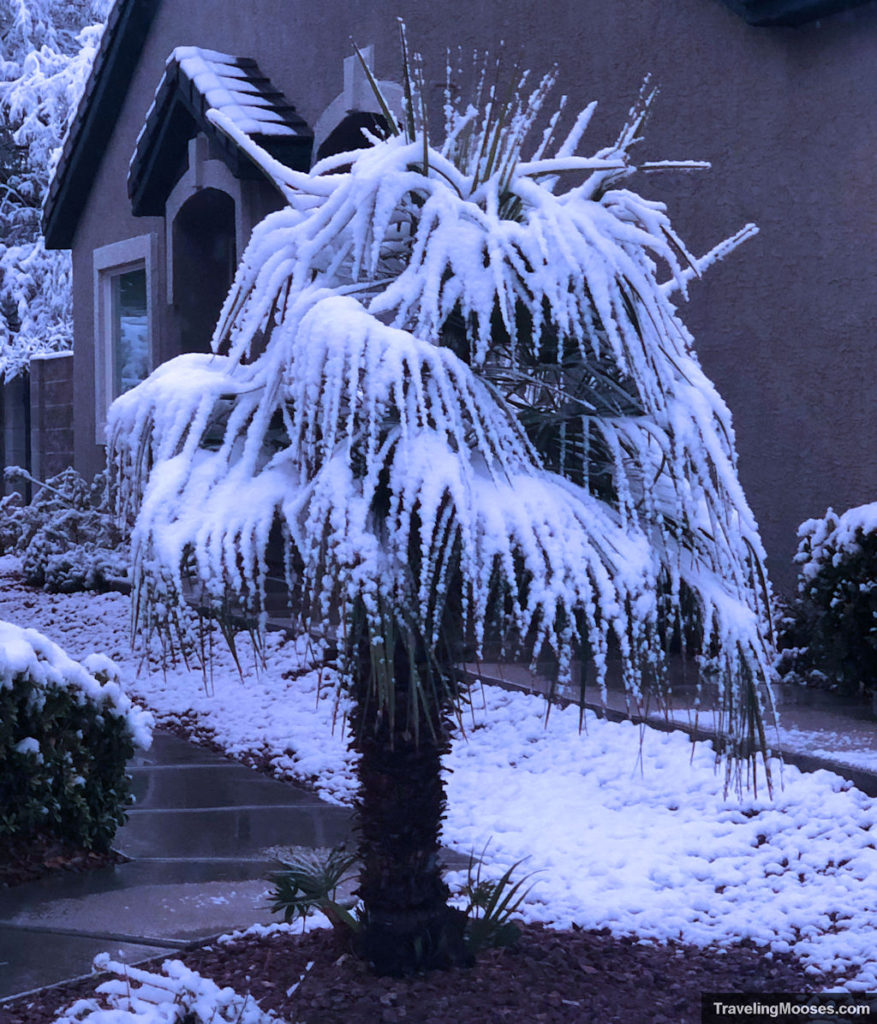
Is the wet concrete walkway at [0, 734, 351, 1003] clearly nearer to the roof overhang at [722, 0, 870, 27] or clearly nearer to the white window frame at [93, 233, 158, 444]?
the roof overhang at [722, 0, 870, 27]

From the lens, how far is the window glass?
13797 millimetres

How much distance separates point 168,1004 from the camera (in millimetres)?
3154

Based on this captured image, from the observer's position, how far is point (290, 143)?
1056 centimetres

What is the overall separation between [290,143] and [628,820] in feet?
23.3

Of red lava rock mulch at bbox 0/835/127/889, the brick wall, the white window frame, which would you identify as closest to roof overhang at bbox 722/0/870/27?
red lava rock mulch at bbox 0/835/127/889

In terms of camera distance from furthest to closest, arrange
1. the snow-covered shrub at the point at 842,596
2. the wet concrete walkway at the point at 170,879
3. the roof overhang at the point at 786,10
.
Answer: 1. the roof overhang at the point at 786,10
2. the snow-covered shrub at the point at 842,596
3. the wet concrete walkway at the point at 170,879

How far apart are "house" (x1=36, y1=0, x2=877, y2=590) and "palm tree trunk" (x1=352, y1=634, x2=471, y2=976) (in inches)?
158

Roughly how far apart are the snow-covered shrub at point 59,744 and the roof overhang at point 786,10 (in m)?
5.02

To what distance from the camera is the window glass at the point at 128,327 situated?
13.8m

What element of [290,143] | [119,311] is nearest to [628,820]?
[290,143]

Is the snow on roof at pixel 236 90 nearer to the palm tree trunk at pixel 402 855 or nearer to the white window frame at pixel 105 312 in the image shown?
the white window frame at pixel 105 312

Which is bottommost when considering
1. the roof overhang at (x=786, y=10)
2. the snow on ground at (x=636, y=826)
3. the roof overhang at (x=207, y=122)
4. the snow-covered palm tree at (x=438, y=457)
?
the snow on ground at (x=636, y=826)

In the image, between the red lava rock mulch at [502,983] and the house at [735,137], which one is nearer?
the red lava rock mulch at [502,983]

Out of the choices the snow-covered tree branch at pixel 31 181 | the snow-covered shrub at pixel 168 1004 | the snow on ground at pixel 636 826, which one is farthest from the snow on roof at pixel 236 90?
the snow-covered tree branch at pixel 31 181
